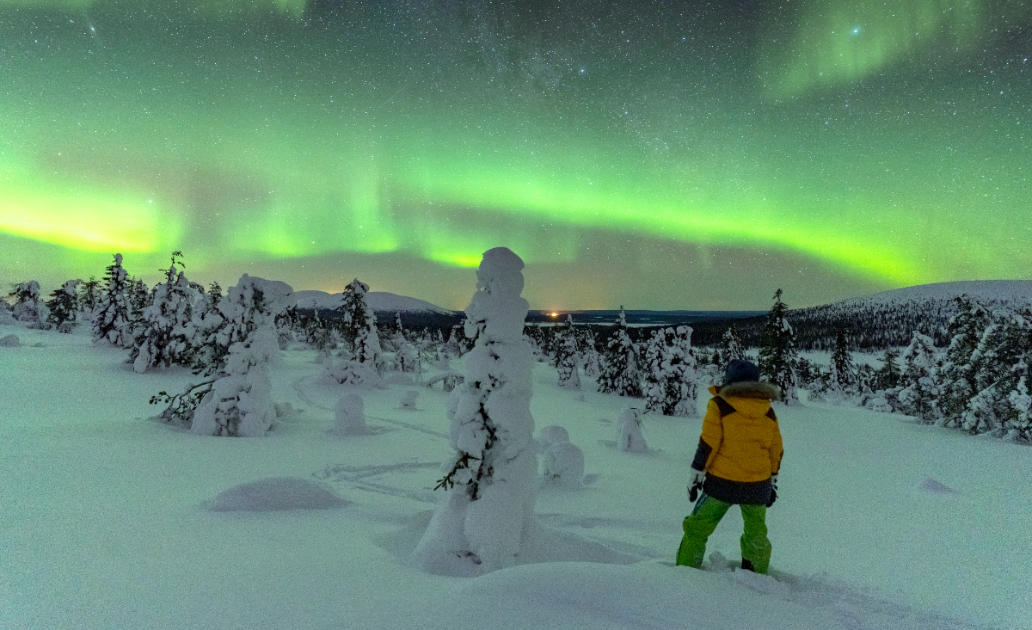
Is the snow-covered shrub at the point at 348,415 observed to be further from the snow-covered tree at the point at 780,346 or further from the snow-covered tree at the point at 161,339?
the snow-covered tree at the point at 780,346

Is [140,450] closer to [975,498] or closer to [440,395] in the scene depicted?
[975,498]

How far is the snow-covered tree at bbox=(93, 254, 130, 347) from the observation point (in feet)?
105

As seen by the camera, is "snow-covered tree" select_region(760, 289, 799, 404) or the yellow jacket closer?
the yellow jacket

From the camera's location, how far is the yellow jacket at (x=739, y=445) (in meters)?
4.01

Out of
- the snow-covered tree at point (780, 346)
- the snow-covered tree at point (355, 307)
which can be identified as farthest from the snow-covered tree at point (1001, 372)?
the snow-covered tree at point (355, 307)

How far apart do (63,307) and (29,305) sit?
524 cm

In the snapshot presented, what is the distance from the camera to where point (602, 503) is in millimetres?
7699

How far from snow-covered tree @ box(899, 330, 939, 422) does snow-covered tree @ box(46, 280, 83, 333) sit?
70.1 meters

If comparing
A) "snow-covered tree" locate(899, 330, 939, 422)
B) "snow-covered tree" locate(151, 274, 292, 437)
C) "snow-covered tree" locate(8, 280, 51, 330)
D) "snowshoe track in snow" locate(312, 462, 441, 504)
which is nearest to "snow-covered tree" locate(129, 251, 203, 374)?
"snow-covered tree" locate(151, 274, 292, 437)

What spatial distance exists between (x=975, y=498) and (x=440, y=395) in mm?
22672

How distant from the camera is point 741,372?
13.7ft

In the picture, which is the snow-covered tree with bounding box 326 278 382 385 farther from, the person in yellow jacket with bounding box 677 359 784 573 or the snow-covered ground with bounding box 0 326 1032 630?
the person in yellow jacket with bounding box 677 359 784 573

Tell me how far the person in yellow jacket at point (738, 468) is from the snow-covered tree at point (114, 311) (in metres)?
40.3

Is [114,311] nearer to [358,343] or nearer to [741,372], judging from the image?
[358,343]
